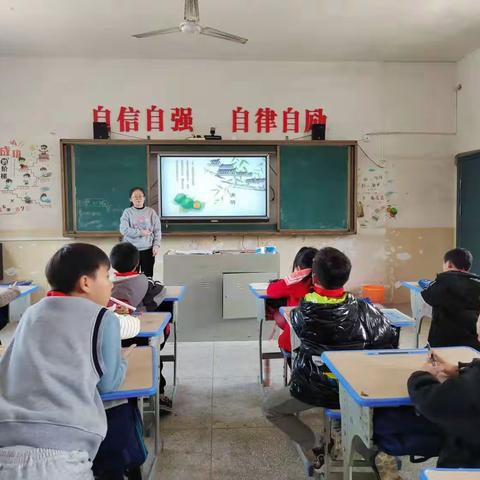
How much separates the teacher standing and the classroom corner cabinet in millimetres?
485

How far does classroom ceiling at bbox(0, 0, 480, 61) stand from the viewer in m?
4.01

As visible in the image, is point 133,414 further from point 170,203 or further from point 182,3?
point 170,203

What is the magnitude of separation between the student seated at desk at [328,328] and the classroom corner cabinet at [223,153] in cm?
363

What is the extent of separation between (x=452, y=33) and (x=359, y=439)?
470 centimetres

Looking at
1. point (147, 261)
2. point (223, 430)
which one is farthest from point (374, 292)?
point (223, 430)

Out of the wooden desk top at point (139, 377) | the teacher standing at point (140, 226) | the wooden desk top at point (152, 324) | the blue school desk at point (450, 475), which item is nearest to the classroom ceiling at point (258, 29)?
the teacher standing at point (140, 226)

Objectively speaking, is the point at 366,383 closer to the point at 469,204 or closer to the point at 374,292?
the point at 374,292

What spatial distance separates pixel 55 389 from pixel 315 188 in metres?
4.67

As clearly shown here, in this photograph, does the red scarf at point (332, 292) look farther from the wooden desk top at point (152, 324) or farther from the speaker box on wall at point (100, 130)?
the speaker box on wall at point (100, 130)

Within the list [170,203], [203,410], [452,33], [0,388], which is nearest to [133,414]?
[0,388]

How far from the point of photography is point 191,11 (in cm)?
354

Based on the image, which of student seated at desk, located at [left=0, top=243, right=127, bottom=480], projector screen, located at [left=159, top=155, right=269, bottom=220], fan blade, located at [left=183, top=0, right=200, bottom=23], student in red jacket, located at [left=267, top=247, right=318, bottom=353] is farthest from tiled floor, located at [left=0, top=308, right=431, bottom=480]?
fan blade, located at [left=183, top=0, right=200, bottom=23]

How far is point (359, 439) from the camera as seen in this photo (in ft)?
4.85

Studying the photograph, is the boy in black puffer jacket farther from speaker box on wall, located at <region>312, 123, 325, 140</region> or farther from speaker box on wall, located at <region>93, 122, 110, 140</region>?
speaker box on wall, located at <region>93, 122, 110, 140</region>
